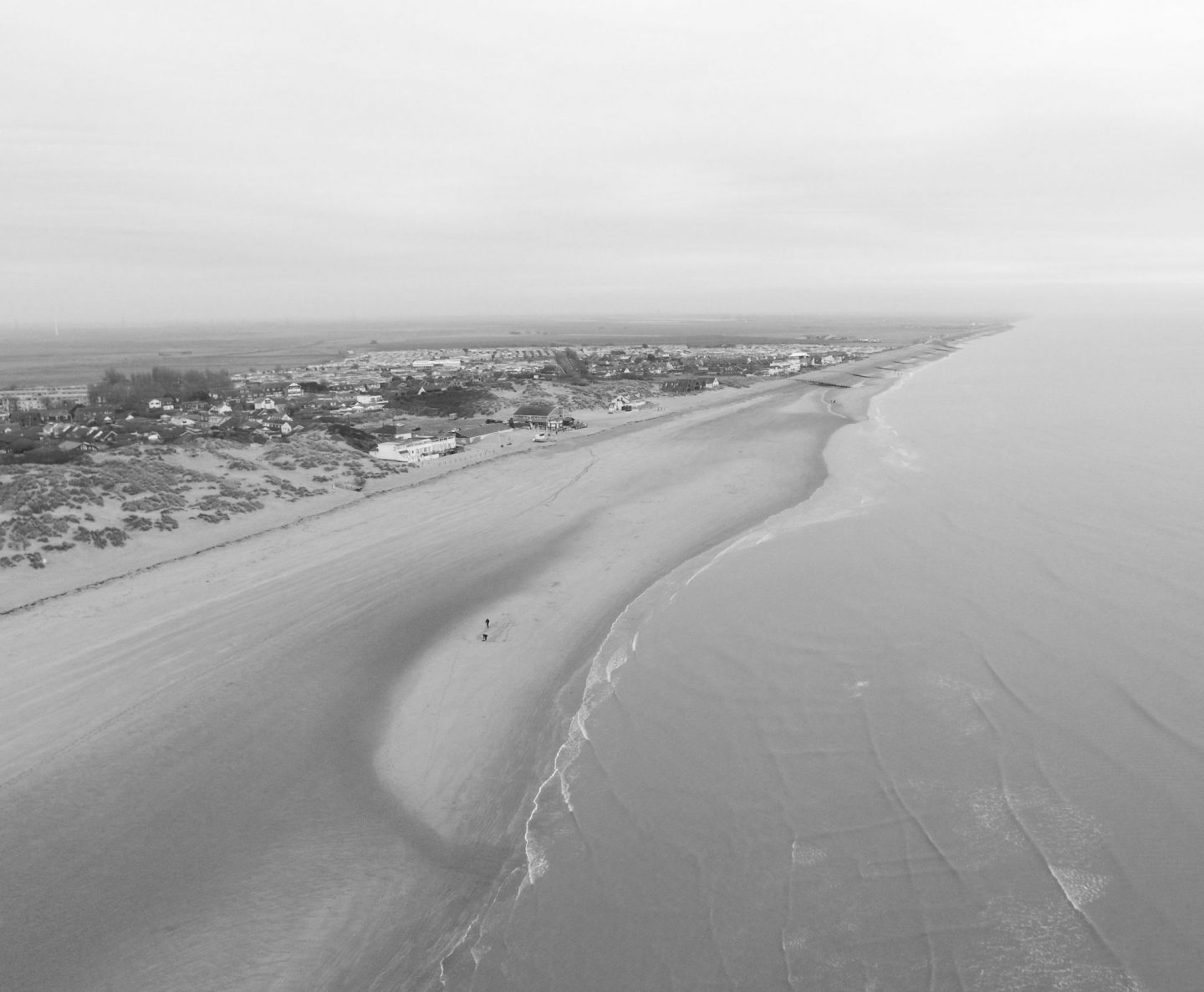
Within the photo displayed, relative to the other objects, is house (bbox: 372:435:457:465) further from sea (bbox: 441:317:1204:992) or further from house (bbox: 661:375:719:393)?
house (bbox: 661:375:719:393)

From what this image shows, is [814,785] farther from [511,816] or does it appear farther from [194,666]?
[194,666]

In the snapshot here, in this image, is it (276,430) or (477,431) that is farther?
(477,431)

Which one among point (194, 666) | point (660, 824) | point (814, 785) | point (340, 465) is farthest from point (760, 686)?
point (340, 465)

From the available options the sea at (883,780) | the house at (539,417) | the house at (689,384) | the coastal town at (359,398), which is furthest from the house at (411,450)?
the house at (689,384)

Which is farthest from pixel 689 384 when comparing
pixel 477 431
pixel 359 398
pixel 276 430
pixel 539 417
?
pixel 276 430

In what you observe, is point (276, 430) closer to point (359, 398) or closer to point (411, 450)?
point (411, 450)

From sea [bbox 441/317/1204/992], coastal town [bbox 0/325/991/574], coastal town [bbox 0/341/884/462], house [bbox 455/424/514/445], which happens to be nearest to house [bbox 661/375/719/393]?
coastal town [bbox 0/341/884/462]
